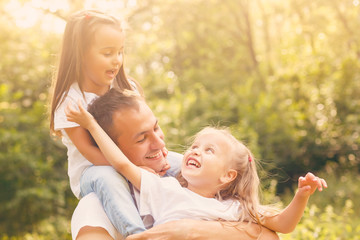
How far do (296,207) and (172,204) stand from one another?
0.69 meters

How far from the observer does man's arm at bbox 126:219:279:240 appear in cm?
247

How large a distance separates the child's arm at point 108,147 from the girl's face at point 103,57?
15.6 inches

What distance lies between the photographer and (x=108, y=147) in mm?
2627

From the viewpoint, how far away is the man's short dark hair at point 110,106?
278cm

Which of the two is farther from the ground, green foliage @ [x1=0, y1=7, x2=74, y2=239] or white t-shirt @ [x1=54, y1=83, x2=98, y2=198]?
white t-shirt @ [x1=54, y1=83, x2=98, y2=198]

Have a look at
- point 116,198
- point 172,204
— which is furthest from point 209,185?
point 116,198

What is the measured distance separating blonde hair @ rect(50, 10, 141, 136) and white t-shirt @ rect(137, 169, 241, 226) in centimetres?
81

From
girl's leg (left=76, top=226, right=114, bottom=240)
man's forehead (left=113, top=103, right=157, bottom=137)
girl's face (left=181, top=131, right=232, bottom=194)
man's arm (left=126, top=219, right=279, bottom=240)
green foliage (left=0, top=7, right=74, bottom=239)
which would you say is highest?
man's forehead (left=113, top=103, right=157, bottom=137)

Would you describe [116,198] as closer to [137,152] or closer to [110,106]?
[137,152]

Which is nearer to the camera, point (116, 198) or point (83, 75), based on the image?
point (116, 198)

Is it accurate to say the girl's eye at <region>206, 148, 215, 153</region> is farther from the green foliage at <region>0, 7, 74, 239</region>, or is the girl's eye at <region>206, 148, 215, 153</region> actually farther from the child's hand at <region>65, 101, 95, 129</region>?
Result: the green foliage at <region>0, 7, 74, 239</region>

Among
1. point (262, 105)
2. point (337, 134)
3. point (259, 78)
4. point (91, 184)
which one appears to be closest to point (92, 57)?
point (91, 184)

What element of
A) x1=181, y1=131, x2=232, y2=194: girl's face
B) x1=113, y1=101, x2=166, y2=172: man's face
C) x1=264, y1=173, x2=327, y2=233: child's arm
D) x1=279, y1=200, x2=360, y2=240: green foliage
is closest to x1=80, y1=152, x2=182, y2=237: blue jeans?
x1=113, y1=101, x2=166, y2=172: man's face

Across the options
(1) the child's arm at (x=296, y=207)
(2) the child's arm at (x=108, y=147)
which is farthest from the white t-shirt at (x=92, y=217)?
(1) the child's arm at (x=296, y=207)
